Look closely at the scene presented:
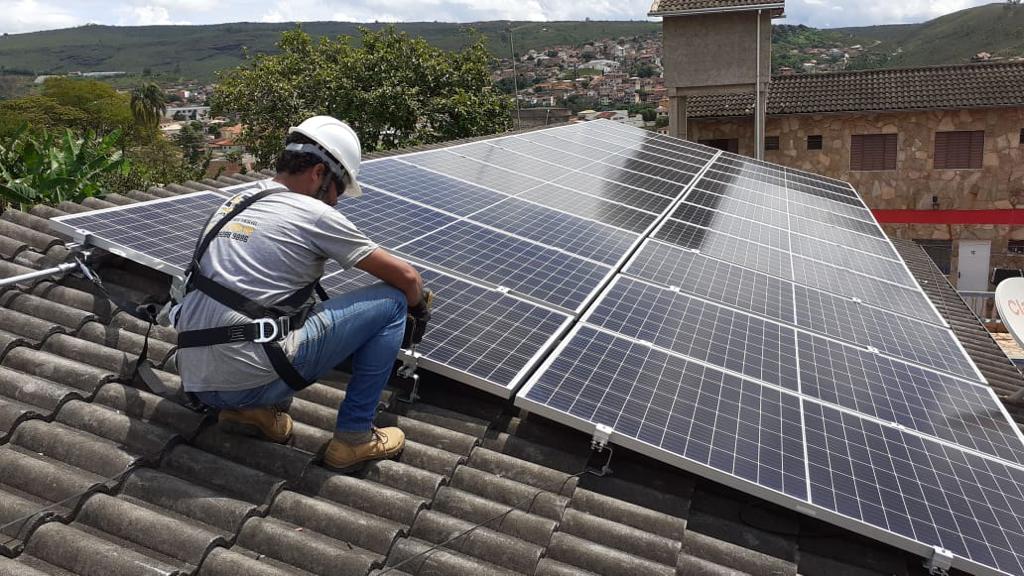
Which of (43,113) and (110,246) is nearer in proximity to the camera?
(110,246)

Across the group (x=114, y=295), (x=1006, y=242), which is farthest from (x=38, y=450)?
(x=1006, y=242)

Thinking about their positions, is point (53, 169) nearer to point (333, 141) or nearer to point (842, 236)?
point (333, 141)

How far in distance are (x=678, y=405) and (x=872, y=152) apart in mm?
31749

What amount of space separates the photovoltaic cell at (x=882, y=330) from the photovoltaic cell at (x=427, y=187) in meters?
3.86

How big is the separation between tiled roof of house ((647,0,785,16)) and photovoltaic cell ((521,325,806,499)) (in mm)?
24527

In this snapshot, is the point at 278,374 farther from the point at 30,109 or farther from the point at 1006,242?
the point at 30,109

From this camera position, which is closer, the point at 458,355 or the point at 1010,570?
the point at 1010,570

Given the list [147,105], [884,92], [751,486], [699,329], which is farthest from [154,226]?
[147,105]

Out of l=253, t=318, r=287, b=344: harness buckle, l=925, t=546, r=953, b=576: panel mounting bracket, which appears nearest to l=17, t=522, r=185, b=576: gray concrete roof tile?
l=253, t=318, r=287, b=344: harness buckle

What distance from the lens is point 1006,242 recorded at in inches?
1271

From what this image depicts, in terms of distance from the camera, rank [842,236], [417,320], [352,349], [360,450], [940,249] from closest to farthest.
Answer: [352,349] → [360,450] → [417,320] → [842,236] → [940,249]

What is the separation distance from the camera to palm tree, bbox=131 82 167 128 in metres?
87.4

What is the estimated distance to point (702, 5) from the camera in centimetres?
2783

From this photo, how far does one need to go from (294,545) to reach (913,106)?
110 feet
